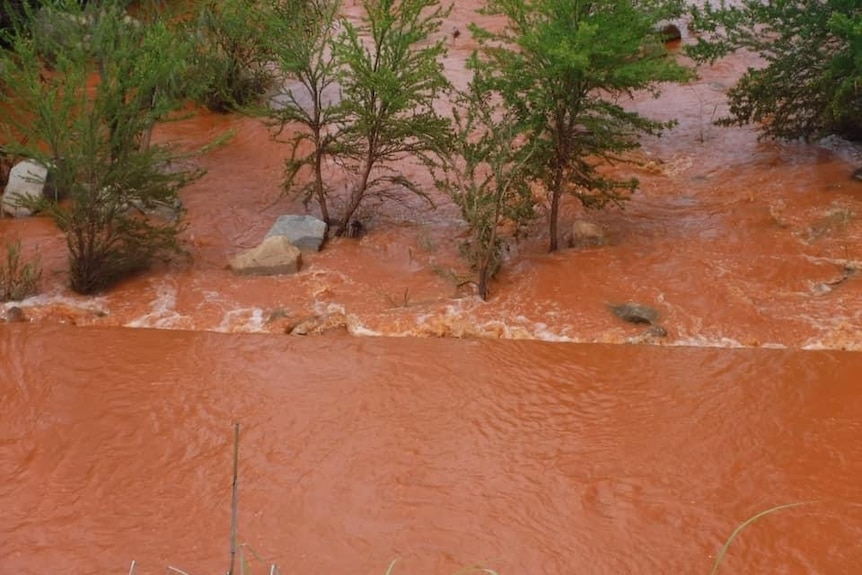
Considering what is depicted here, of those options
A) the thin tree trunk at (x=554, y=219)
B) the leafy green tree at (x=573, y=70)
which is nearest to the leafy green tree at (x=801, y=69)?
the leafy green tree at (x=573, y=70)

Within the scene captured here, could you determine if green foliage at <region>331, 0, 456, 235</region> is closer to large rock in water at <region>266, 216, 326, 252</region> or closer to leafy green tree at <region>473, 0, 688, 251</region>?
large rock in water at <region>266, 216, 326, 252</region>

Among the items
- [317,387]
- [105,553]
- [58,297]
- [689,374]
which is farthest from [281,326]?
[689,374]

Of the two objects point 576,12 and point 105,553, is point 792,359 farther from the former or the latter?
point 105,553

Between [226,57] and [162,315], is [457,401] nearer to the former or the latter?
[162,315]

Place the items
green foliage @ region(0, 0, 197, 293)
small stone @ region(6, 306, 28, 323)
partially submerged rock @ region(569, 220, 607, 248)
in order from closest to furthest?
small stone @ region(6, 306, 28, 323)
green foliage @ region(0, 0, 197, 293)
partially submerged rock @ region(569, 220, 607, 248)

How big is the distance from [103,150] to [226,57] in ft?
17.3

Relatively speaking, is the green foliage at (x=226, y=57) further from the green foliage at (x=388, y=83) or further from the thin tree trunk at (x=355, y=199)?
the thin tree trunk at (x=355, y=199)

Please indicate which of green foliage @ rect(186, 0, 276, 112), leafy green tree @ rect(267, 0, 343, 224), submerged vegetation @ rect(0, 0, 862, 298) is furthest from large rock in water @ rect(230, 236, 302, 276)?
green foliage @ rect(186, 0, 276, 112)

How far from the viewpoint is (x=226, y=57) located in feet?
45.4

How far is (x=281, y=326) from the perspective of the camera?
8695mm

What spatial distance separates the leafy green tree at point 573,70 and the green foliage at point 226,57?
172 inches

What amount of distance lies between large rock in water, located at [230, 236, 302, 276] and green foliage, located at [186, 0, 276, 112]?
3318mm

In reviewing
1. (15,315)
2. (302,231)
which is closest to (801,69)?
(302,231)

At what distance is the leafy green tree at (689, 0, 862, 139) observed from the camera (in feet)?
33.8
